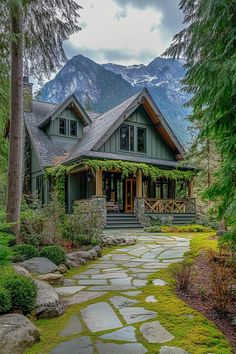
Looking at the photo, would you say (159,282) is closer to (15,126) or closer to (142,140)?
(15,126)

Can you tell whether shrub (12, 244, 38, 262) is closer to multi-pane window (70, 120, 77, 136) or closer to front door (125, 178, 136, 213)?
front door (125, 178, 136, 213)

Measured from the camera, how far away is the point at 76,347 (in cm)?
283

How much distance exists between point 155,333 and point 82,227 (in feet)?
18.6

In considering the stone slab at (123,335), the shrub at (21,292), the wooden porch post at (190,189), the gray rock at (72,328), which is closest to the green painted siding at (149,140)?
the wooden porch post at (190,189)

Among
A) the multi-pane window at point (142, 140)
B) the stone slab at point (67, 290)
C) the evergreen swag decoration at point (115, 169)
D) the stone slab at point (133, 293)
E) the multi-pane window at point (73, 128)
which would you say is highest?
the multi-pane window at point (73, 128)

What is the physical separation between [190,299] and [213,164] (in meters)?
13.8

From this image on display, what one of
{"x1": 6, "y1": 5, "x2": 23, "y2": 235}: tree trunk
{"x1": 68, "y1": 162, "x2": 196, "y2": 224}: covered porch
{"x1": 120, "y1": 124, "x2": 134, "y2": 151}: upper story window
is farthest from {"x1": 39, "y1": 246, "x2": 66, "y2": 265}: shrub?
{"x1": 120, "y1": 124, "x2": 134, "y2": 151}: upper story window

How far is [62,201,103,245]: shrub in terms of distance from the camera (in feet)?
28.2

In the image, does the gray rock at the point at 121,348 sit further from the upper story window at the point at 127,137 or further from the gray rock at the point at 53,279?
the upper story window at the point at 127,137

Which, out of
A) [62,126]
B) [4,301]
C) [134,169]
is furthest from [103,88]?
[4,301]

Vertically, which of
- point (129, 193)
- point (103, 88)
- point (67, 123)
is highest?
point (103, 88)

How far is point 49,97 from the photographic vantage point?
75.6m

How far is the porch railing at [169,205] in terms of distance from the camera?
699 inches

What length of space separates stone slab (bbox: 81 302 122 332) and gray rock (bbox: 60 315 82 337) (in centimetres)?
9
